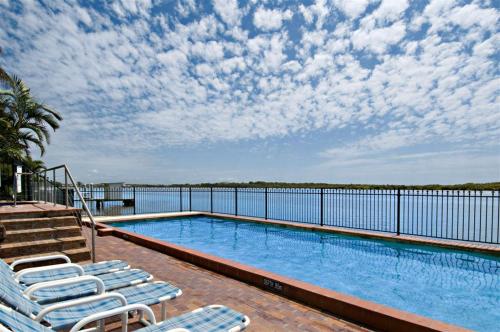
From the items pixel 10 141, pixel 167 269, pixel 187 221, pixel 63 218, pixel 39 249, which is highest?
pixel 10 141

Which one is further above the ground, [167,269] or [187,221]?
[167,269]

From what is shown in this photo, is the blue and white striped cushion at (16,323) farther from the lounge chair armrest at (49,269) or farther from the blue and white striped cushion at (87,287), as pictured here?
the lounge chair armrest at (49,269)

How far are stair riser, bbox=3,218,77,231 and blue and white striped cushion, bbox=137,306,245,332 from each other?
4791 millimetres

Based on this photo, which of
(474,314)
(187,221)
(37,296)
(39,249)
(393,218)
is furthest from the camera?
(187,221)

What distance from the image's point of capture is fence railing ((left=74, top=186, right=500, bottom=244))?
8344 millimetres

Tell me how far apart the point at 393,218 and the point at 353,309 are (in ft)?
23.3

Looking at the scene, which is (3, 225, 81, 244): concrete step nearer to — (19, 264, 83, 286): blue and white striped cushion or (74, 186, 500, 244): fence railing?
(19, 264, 83, 286): blue and white striped cushion

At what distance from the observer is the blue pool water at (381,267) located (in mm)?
5250

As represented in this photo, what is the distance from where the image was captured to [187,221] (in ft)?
48.5

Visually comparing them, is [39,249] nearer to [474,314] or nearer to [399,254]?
[474,314]

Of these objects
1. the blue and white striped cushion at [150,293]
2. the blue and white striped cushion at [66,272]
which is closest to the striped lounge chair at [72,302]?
the blue and white striped cushion at [150,293]

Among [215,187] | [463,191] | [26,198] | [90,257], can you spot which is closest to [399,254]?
[463,191]

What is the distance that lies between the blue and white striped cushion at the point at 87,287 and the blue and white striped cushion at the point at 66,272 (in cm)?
23

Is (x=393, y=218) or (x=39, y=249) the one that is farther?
(x=393, y=218)
